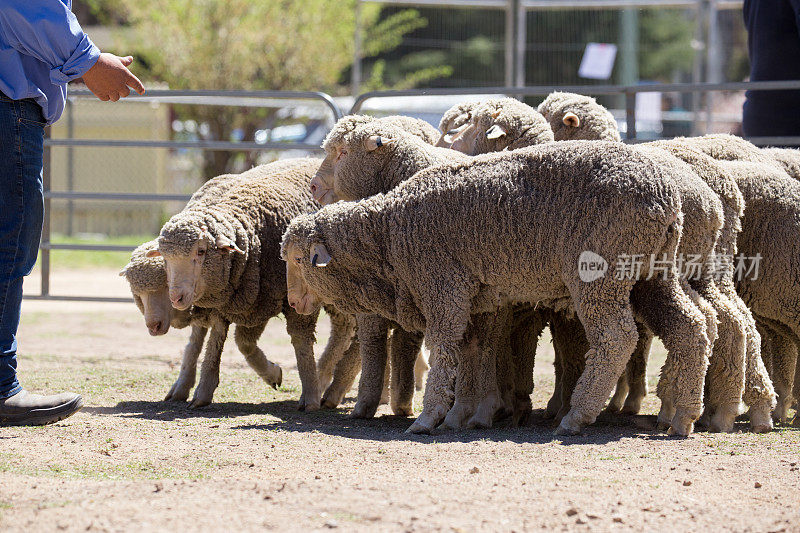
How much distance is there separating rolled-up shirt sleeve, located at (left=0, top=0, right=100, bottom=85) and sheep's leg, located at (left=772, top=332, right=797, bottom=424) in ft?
14.3

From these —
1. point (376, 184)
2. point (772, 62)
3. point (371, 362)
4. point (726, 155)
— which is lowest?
point (371, 362)

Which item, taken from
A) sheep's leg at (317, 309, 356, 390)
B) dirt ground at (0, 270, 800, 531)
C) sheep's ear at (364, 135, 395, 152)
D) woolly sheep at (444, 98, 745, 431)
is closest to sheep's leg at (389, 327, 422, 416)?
dirt ground at (0, 270, 800, 531)

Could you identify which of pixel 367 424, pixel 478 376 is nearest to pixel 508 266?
pixel 478 376

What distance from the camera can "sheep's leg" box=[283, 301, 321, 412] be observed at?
6.61 metres

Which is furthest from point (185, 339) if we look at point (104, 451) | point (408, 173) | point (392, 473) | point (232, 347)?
point (392, 473)

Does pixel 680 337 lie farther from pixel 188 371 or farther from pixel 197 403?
pixel 188 371

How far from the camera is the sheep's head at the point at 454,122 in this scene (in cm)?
674

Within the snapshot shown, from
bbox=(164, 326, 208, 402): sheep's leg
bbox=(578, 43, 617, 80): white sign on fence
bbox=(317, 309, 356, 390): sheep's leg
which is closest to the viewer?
bbox=(164, 326, 208, 402): sheep's leg

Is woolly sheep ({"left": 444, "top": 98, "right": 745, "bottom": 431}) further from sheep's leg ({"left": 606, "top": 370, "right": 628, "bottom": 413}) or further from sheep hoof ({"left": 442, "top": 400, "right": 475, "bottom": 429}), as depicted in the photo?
sheep hoof ({"left": 442, "top": 400, "right": 475, "bottom": 429})

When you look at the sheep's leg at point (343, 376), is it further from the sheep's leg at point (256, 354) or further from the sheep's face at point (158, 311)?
the sheep's face at point (158, 311)

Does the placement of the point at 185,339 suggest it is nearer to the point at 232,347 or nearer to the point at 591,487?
the point at 232,347

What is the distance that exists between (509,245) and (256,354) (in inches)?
100

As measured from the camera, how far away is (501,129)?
6441 millimetres

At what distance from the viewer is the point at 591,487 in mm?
4055
